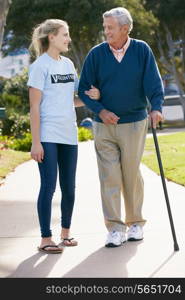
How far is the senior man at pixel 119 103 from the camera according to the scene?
6137mm

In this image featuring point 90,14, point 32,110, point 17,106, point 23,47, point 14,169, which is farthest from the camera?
point 23,47

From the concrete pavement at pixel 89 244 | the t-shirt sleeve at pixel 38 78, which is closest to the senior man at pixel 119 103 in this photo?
the concrete pavement at pixel 89 244

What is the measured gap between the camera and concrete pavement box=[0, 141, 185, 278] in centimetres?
546

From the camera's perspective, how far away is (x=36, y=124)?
19.6ft

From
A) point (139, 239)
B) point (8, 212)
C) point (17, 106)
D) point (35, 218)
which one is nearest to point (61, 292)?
point (139, 239)

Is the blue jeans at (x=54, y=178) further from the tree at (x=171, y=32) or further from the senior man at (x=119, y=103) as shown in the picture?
the tree at (x=171, y=32)

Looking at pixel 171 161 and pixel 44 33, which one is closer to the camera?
pixel 44 33

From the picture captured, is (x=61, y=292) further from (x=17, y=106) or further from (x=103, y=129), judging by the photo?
(x=17, y=106)

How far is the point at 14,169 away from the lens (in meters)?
12.9

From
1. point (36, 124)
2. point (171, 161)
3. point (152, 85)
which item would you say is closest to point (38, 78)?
point (36, 124)

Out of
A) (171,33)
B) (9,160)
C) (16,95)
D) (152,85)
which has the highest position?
(152,85)

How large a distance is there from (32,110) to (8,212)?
2476 millimetres

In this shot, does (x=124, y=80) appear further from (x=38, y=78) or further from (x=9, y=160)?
(x=9, y=160)

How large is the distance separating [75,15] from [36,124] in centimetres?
2699
